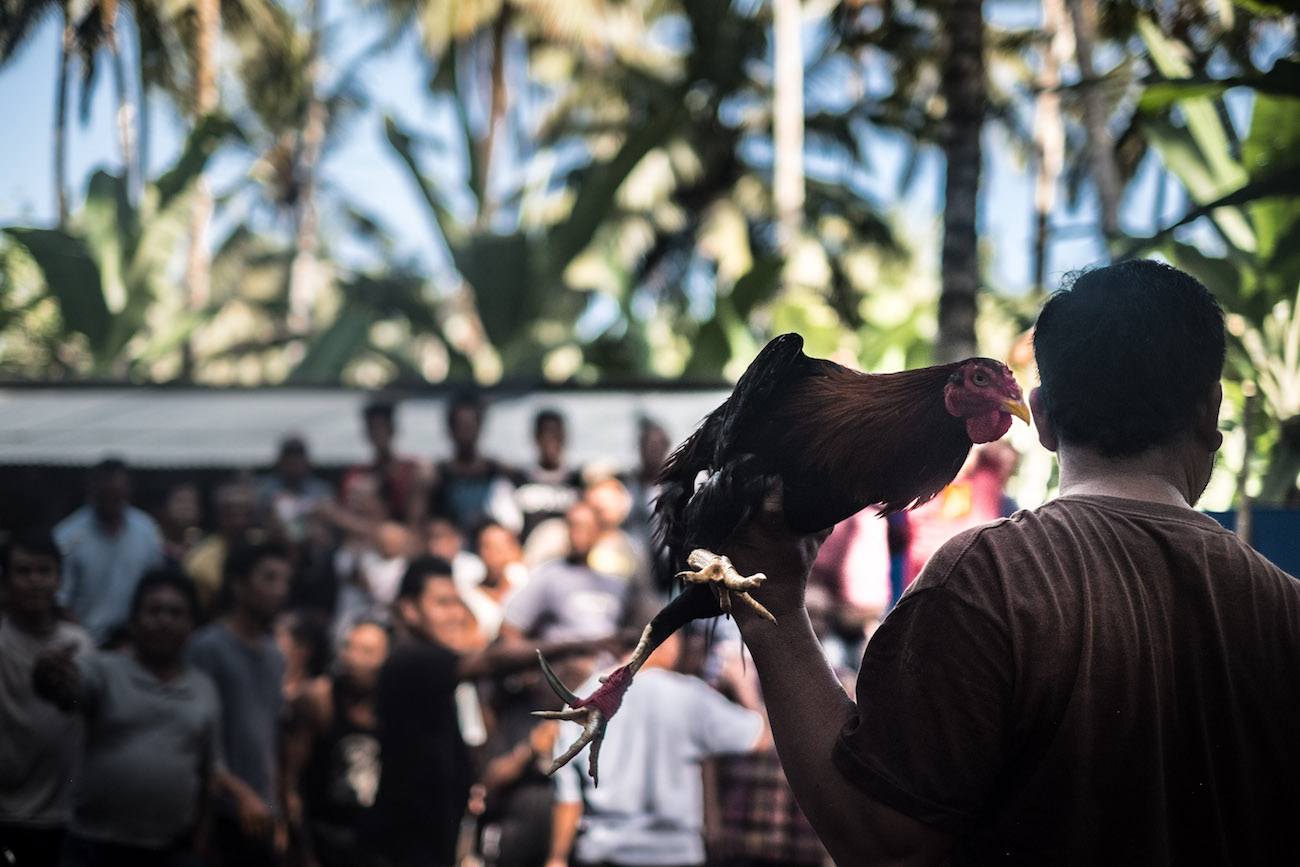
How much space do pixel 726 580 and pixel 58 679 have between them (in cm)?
409

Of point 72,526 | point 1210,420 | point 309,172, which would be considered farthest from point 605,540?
point 309,172

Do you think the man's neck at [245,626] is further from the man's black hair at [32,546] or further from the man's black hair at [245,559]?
the man's black hair at [32,546]

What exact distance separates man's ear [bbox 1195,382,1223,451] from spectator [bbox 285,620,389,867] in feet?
14.9

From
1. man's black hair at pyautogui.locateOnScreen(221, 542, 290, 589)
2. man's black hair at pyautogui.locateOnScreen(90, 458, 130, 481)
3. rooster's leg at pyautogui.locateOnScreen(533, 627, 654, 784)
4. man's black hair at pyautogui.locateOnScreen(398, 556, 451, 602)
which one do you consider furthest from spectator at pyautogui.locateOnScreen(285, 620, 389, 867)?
rooster's leg at pyautogui.locateOnScreen(533, 627, 654, 784)

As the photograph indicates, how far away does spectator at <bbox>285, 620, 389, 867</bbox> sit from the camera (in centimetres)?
599

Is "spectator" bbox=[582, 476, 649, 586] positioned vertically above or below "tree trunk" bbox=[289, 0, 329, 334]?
below

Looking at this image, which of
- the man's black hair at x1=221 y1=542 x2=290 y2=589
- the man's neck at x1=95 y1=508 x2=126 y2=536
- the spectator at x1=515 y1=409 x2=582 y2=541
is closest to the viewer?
the man's black hair at x1=221 y1=542 x2=290 y2=589

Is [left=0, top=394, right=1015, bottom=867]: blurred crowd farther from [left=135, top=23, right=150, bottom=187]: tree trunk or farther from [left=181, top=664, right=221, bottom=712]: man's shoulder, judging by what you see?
[left=135, top=23, right=150, bottom=187]: tree trunk

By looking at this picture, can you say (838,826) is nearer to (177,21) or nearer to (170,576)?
(170,576)

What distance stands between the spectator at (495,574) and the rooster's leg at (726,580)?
503cm

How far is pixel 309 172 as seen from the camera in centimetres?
2877

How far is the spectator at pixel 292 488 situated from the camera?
7840 mm

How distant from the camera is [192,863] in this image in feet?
18.0

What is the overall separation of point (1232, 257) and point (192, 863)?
461 cm
